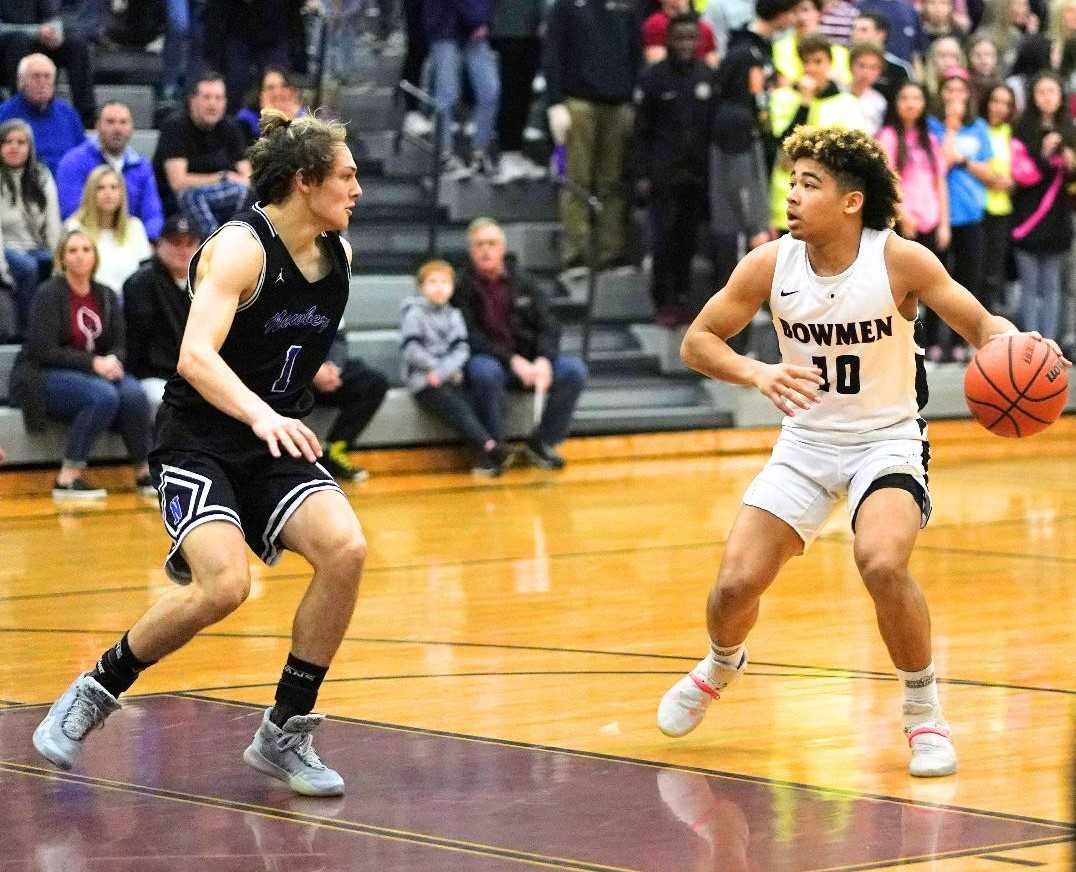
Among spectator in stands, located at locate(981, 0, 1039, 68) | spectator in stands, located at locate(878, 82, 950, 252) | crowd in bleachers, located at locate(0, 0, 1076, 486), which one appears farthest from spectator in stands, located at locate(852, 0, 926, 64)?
spectator in stands, located at locate(981, 0, 1039, 68)

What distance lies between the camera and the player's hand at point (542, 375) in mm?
12844

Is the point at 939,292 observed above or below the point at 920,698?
above

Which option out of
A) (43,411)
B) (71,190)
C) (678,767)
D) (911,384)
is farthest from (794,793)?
(71,190)

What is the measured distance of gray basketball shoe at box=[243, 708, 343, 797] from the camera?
518 cm

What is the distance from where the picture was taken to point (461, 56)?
14227 millimetres

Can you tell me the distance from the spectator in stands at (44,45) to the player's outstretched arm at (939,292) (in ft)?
26.8

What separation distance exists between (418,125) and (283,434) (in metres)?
10.1

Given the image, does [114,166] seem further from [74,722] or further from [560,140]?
[74,722]

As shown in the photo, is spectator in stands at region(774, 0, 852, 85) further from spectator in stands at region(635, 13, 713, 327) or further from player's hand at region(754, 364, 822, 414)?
player's hand at region(754, 364, 822, 414)

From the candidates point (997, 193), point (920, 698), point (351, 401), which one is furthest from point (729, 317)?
point (997, 193)

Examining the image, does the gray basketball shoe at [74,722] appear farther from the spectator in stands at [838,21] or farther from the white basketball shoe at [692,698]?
the spectator in stands at [838,21]

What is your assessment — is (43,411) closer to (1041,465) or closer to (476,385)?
(476,385)

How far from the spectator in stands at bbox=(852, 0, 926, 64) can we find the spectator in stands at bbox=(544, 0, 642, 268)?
2064 mm

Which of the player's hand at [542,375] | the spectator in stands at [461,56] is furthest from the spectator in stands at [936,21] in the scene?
the player's hand at [542,375]
